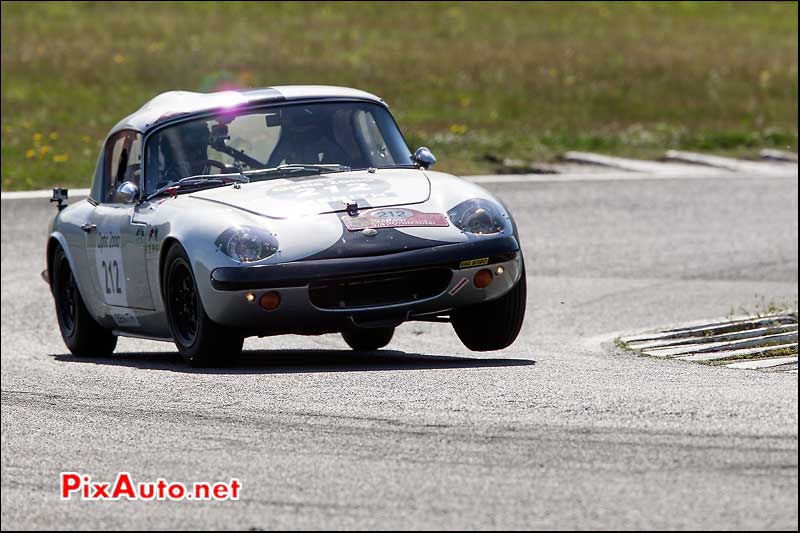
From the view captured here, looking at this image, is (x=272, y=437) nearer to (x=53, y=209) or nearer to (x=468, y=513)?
(x=468, y=513)

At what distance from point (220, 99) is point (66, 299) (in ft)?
6.86

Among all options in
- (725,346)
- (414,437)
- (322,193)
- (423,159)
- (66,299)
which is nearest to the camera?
(414,437)

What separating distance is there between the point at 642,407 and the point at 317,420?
126 centimetres

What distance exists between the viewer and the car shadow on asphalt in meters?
7.70

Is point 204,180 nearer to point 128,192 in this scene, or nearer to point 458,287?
point 128,192

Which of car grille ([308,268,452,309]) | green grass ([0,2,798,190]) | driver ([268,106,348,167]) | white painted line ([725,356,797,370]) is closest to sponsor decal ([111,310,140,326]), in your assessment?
driver ([268,106,348,167])

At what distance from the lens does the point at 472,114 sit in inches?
1104

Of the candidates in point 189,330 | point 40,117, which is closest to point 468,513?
point 189,330

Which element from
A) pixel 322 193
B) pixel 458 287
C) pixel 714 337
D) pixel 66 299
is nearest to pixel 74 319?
pixel 66 299

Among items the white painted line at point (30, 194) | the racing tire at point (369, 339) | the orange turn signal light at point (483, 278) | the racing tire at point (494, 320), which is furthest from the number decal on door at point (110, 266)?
the white painted line at point (30, 194)

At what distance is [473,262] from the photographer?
25.0 feet

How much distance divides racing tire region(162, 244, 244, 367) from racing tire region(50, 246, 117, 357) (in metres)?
1.85

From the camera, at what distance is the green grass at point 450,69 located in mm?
24344

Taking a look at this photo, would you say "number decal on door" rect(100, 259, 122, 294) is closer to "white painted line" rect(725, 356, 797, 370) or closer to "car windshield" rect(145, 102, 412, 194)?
"car windshield" rect(145, 102, 412, 194)
